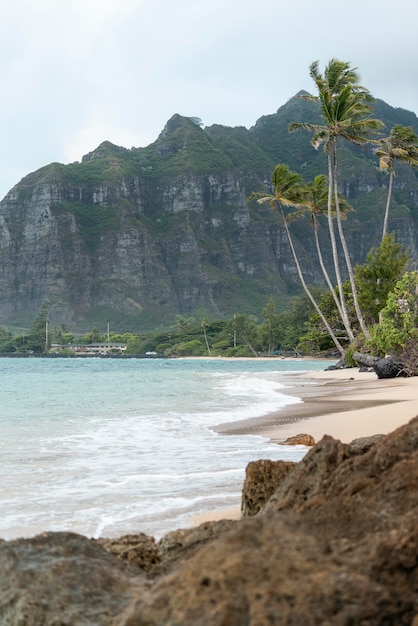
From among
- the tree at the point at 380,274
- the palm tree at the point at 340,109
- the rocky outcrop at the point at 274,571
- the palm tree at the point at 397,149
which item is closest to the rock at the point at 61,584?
the rocky outcrop at the point at 274,571

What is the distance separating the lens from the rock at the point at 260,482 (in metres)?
3.98

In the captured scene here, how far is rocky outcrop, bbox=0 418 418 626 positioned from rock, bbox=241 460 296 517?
1.28m

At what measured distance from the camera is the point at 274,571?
1757 mm

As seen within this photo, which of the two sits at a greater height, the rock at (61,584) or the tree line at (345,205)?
the tree line at (345,205)

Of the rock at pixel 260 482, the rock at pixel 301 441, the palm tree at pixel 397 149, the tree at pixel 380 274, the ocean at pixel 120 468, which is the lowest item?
the ocean at pixel 120 468

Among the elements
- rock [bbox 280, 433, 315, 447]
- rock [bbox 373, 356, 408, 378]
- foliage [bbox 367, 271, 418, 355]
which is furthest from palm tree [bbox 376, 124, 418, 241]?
rock [bbox 280, 433, 315, 447]

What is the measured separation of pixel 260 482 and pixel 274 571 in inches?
90.2

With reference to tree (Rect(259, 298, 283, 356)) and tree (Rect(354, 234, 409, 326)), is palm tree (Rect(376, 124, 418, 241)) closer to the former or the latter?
tree (Rect(354, 234, 409, 326))

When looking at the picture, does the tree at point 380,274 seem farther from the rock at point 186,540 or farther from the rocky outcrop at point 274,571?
the rocky outcrop at point 274,571

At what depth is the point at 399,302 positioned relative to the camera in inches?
996

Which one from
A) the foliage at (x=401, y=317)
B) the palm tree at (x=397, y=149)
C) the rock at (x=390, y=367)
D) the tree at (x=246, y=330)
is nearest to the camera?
the foliage at (x=401, y=317)

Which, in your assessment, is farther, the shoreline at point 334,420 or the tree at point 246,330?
the tree at point 246,330

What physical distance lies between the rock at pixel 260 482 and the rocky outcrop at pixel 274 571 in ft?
4.19

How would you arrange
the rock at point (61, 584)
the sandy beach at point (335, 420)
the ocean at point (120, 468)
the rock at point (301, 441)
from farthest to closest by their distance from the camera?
1. the sandy beach at point (335, 420)
2. the rock at point (301, 441)
3. the ocean at point (120, 468)
4. the rock at point (61, 584)
